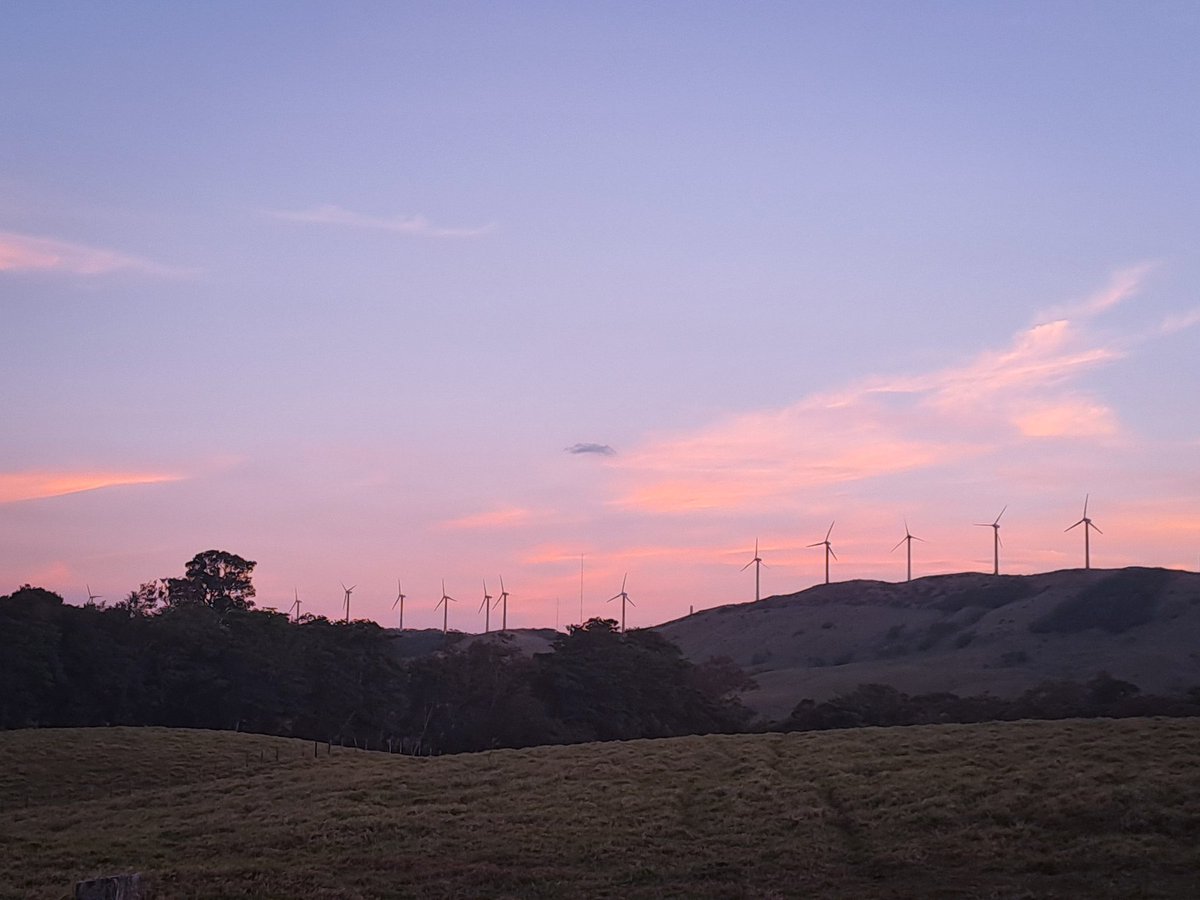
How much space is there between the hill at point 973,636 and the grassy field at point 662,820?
238 ft

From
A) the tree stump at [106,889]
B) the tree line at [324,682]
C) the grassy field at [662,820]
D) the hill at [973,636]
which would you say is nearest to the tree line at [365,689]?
the tree line at [324,682]

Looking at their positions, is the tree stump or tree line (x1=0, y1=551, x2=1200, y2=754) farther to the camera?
tree line (x1=0, y1=551, x2=1200, y2=754)

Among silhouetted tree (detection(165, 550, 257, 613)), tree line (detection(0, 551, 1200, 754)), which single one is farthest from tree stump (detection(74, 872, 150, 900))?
silhouetted tree (detection(165, 550, 257, 613))

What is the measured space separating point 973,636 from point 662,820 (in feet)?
418

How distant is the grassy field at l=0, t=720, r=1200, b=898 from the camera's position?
2654 cm

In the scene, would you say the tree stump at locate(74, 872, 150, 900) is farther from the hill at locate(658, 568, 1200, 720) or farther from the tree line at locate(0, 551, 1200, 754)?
the hill at locate(658, 568, 1200, 720)

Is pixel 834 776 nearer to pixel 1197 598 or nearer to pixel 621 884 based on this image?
pixel 621 884

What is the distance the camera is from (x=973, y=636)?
5989 inches

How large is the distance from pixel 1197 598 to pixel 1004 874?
136m

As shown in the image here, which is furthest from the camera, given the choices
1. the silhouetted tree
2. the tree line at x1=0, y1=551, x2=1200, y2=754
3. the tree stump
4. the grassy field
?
the silhouetted tree

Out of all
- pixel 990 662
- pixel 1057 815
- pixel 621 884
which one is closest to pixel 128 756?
pixel 621 884

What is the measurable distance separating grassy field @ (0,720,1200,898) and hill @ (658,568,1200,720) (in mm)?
72635

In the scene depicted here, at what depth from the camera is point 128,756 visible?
54219mm

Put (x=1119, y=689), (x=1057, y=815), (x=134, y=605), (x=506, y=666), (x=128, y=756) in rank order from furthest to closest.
Answer: (x=134, y=605) → (x=506, y=666) → (x=1119, y=689) → (x=128, y=756) → (x=1057, y=815)
